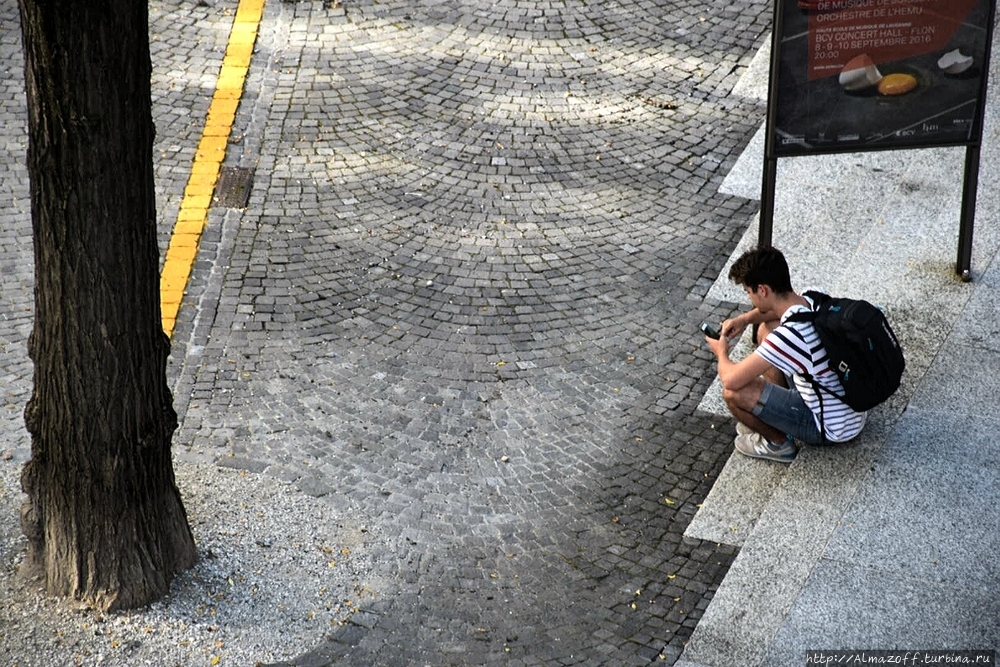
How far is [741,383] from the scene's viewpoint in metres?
6.57

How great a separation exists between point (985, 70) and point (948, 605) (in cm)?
317

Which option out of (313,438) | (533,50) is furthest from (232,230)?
(533,50)

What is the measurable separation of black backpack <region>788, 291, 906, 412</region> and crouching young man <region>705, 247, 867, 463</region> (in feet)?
0.18

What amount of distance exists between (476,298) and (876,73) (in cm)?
278

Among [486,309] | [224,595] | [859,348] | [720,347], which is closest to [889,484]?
[859,348]

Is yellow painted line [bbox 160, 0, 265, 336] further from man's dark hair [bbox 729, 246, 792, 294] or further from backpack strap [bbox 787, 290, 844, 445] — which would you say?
backpack strap [bbox 787, 290, 844, 445]

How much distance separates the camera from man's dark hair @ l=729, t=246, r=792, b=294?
260 inches

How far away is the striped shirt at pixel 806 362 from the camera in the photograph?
21.0 feet

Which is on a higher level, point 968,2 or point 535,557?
point 968,2

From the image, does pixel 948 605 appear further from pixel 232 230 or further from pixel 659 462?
pixel 232 230

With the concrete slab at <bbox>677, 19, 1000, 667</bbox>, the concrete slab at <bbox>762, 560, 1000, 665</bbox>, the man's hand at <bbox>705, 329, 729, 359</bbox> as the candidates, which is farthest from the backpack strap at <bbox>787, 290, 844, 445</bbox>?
the concrete slab at <bbox>762, 560, 1000, 665</bbox>

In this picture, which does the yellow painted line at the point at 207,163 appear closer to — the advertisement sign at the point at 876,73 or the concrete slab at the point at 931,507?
the advertisement sign at the point at 876,73

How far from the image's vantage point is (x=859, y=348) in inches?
250

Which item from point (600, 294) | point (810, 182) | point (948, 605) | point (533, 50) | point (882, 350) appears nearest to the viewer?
point (948, 605)
